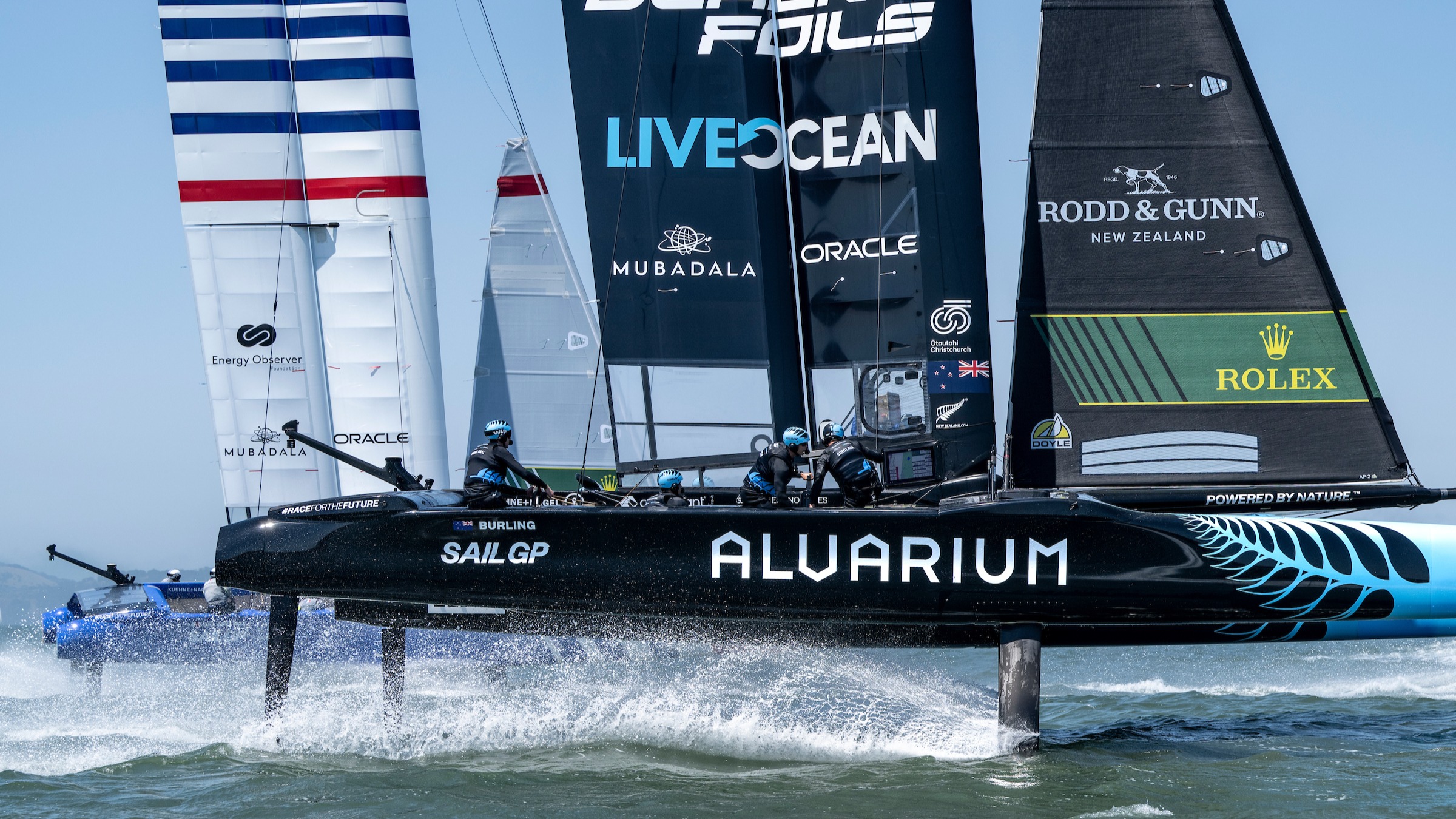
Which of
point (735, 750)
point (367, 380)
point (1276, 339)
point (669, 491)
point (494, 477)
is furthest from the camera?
point (367, 380)

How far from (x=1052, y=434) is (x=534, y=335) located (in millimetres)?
9787

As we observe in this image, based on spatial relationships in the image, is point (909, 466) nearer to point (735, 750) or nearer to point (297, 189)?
point (735, 750)

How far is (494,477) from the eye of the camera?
8.44 metres

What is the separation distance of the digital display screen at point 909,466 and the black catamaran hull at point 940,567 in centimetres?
182

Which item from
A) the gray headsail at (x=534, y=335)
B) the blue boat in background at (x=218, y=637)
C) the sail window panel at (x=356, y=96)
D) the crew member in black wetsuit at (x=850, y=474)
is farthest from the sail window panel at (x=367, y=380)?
the crew member in black wetsuit at (x=850, y=474)

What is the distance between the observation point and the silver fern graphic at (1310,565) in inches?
292

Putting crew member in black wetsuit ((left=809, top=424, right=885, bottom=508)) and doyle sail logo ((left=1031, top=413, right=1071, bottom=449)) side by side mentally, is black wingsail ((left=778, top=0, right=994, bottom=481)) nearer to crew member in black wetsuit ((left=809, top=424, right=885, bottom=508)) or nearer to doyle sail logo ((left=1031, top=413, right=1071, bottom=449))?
doyle sail logo ((left=1031, top=413, right=1071, bottom=449))

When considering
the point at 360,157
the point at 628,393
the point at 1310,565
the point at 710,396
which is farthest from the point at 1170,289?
the point at 360,157

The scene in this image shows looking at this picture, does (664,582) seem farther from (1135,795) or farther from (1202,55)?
(1202,55)

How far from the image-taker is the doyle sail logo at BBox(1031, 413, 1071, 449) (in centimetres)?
866

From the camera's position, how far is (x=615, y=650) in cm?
1073

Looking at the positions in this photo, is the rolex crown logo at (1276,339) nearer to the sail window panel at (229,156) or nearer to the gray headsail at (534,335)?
the gray headsail at (534,335)

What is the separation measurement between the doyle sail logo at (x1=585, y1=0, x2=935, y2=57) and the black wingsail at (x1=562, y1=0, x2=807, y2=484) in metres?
0.02

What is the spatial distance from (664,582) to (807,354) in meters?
2.78
